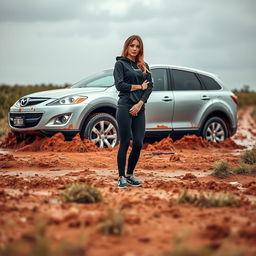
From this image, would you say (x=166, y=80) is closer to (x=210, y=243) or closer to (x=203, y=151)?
(x=203, y=151)

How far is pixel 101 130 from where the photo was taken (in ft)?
36.2

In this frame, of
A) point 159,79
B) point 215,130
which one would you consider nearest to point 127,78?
point 159,79

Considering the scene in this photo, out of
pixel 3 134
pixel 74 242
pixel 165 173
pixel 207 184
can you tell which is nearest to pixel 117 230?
pixel 74 242

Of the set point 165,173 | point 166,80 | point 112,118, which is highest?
point 166,80

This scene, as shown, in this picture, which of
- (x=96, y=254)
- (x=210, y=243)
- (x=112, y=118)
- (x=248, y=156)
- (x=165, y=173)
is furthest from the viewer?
(x=112, y=118)

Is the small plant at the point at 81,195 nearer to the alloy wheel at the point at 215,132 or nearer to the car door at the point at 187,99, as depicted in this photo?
the car door at the point at 187,99

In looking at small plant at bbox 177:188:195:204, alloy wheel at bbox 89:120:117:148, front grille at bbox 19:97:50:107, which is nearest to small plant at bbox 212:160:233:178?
alloy wheel at bbox 89:120:117:148

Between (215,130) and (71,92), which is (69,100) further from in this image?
(215,130)

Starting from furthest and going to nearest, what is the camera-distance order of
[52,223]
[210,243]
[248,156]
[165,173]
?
1. [248,156]
2. [165,173]
3. [52,223]
4. [210,243]

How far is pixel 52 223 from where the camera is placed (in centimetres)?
454

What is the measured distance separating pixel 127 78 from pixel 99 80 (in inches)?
176

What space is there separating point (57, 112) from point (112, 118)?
1.12 m

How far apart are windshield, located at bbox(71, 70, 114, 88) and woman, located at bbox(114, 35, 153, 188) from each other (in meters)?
4.05

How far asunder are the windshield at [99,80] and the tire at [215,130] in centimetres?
267
